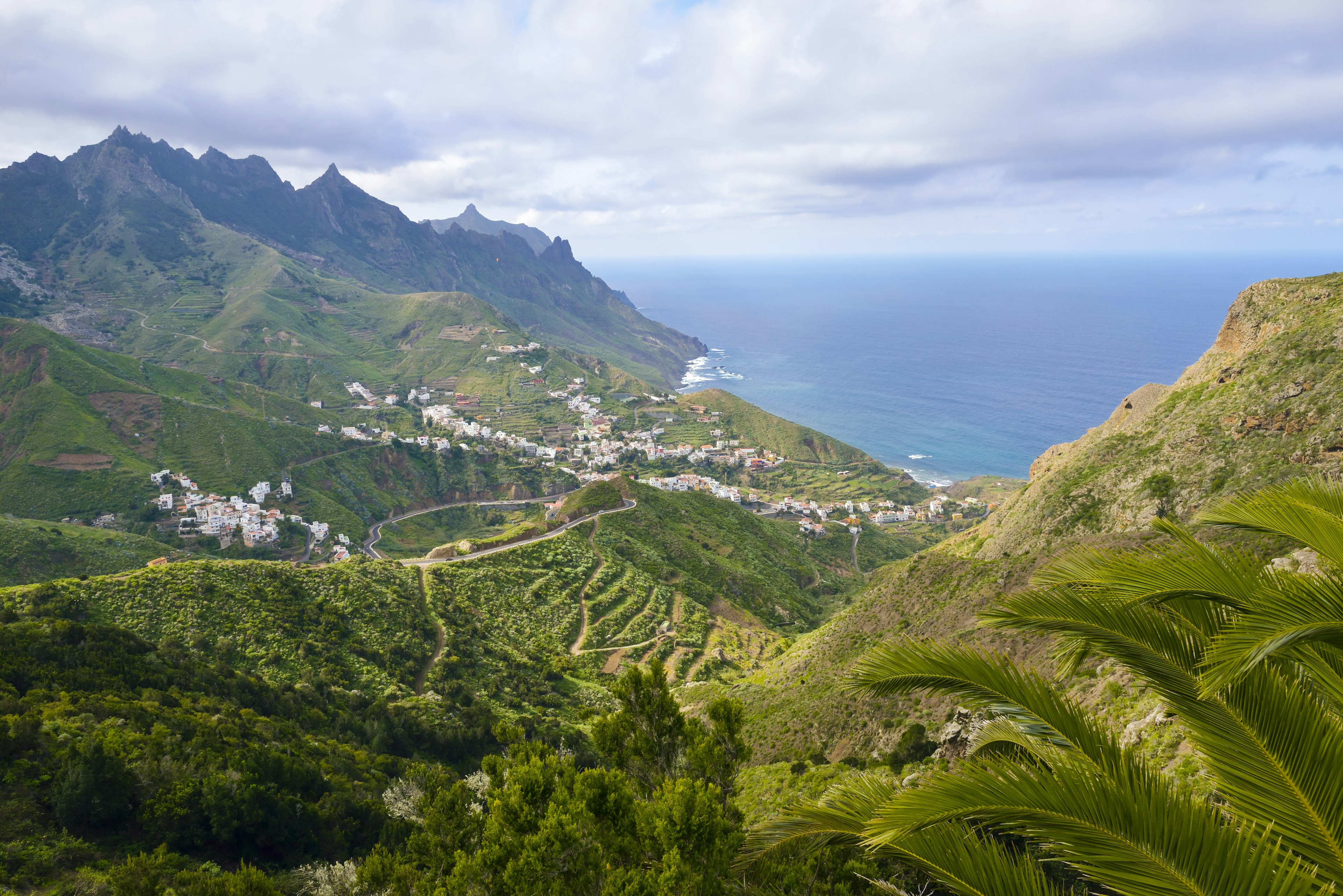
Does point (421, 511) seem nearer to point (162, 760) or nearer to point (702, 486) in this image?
point (702, 486)

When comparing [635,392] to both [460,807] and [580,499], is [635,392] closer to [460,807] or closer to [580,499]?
[580,499]

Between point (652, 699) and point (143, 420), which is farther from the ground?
point (652, 699)

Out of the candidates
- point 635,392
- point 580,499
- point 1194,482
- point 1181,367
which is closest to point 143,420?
point 580,499

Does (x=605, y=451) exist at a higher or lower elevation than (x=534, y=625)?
higher

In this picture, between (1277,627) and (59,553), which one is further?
(59,553)

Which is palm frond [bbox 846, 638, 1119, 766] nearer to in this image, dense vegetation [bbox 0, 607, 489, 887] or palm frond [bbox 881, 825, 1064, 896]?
palm frond [bbox 881, 825, 1064, 896]

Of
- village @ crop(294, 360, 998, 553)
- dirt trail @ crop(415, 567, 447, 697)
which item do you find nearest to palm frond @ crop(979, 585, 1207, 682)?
dirt trail @ crop(415, 567, 447, 697)

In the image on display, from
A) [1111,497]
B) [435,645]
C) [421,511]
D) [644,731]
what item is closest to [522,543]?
[435,645]
